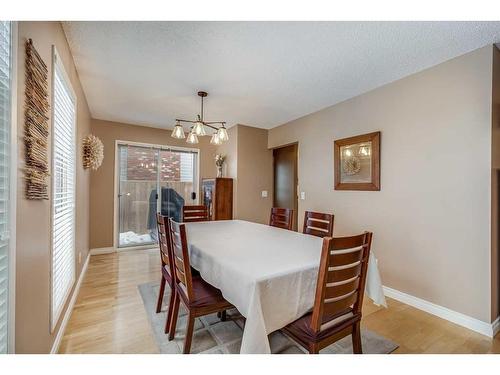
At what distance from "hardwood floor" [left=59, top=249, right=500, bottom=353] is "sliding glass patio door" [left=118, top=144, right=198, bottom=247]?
170 centimetres

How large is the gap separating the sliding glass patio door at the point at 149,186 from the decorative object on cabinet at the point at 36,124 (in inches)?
123

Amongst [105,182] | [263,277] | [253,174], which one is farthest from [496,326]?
[105,182]

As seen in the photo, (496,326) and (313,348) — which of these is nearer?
(313,348)

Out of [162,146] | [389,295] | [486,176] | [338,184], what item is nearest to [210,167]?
[162,146]

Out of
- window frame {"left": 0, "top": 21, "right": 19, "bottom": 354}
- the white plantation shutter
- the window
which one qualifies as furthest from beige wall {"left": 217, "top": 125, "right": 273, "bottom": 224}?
window frame {"left": 0, "top": 21, "right": 19, "bottom": 354}

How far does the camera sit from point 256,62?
2.20 m

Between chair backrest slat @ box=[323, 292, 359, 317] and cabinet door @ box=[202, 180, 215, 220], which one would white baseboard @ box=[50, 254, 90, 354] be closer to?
chair backrest slat @ box=[323, 292, 359, 317]

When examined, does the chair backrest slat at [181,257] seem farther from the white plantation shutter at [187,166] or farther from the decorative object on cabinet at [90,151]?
the white plantation shutter at [187,166]

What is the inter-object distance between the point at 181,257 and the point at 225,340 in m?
0.77

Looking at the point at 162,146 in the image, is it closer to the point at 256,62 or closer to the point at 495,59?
the point at 256,62

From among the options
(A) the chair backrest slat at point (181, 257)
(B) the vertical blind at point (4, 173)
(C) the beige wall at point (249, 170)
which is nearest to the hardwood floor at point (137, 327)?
(A) the chair backrest slat at point (181, 257)

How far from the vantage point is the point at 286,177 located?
176 inches

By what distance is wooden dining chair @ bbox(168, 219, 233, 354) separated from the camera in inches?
58.6

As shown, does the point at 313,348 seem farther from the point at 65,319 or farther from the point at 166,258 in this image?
the point at 65,319
